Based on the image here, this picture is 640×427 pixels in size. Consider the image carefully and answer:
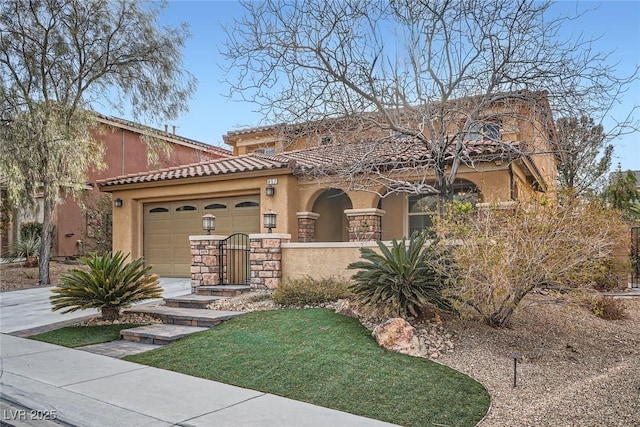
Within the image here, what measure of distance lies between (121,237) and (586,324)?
14748 millimetres

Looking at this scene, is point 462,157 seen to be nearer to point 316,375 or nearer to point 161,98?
point 316,375

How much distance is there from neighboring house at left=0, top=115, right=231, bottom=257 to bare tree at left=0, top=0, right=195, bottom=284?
80.5 inches

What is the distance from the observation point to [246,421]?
4.74 m

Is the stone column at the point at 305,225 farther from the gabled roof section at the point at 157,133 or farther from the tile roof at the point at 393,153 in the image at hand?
the gabled roof section at the point at 157,133

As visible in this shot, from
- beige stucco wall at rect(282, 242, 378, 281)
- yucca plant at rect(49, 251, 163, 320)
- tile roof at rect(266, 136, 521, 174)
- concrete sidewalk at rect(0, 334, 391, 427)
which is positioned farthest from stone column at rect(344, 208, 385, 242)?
concrete sidewalk at rect(0, 334, 391, 427)

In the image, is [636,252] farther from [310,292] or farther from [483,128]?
[310,292]

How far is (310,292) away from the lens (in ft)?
31.0

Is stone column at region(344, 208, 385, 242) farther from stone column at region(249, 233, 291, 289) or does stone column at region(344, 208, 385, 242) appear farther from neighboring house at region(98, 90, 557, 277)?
stone column at region(249, 233, 291, 289)

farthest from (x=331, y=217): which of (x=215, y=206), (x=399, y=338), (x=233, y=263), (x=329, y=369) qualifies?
(x=329, y=369)

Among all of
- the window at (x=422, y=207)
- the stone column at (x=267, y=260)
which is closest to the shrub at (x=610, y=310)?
the window at (x=422, y=207)

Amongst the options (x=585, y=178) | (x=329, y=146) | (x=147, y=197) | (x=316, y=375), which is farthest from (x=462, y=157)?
(x=585, y=178)

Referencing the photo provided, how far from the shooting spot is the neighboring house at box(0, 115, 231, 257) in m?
19.7

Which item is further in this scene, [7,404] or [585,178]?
[585,178]

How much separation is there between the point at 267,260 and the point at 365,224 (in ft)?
12.2
